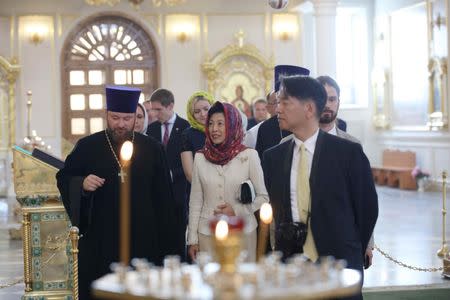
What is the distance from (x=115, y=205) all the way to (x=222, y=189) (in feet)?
2.26

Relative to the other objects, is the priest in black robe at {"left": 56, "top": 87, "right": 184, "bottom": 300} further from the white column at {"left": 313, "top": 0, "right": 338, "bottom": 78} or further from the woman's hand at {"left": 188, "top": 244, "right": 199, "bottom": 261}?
the white column at {"left": 313, "top": 0, "right": 338, "bottom": 78}

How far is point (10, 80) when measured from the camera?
818 inches

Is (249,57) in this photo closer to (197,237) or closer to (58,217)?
(58,217)

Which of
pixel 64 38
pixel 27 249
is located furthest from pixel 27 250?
pixel 64 38

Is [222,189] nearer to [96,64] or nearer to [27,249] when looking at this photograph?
[27,249]

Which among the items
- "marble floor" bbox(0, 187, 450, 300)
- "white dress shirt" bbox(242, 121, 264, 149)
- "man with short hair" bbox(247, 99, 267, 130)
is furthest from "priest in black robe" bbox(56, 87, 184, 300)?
"man with short hair" bbox(247, 99, 267, 130)

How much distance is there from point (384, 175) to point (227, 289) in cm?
1945

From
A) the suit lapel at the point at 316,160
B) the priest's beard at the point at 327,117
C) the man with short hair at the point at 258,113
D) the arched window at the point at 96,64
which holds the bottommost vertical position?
the suit lapel at the point at 316,160

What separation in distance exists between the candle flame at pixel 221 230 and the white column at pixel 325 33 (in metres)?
16.2

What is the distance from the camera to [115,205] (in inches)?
236

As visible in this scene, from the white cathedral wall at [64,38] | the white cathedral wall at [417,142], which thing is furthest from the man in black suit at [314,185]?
the white cathedral wall at [64,38]

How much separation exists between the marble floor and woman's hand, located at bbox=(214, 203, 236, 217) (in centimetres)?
284

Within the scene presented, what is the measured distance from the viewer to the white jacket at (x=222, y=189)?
6.13 meters

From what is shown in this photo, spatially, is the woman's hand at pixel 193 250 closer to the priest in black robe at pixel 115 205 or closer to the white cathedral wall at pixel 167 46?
the priest in black robe at pixel 115 205
